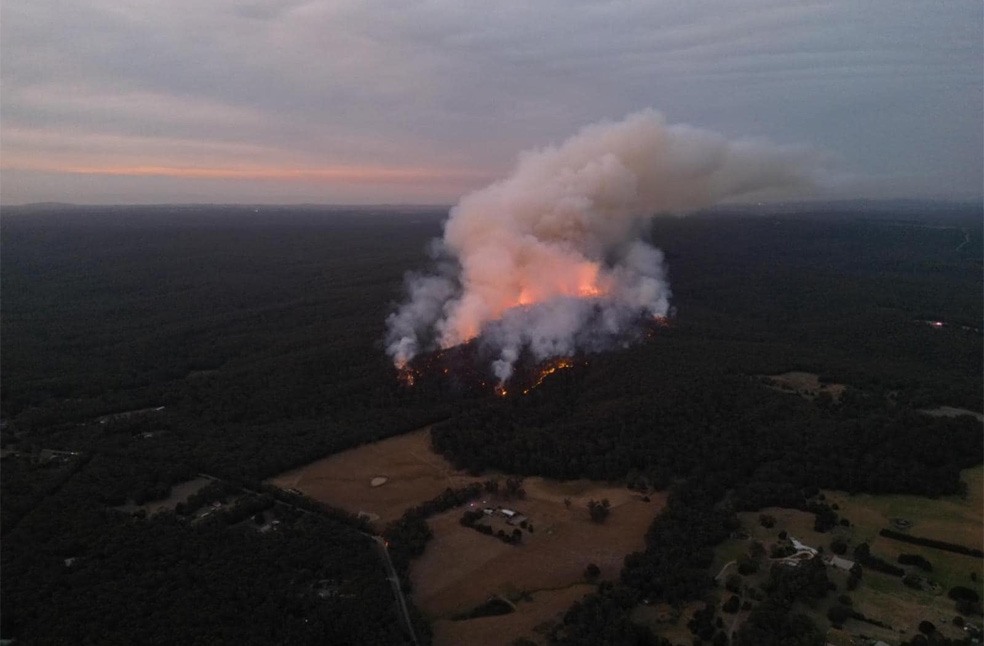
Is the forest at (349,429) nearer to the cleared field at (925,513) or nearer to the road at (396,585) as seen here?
the road at (396,585)

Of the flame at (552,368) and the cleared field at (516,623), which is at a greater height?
the flame at (552,368)

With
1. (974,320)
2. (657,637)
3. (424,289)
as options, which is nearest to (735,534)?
(657,637)

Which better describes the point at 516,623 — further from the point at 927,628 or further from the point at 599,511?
the point at 927,628

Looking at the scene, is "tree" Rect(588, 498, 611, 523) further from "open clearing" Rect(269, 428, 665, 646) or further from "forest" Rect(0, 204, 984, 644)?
"forest" Rect(0, 204, 984, 644)

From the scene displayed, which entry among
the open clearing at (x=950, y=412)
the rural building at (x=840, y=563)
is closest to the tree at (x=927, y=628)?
the rural building at (x=840, y=563)

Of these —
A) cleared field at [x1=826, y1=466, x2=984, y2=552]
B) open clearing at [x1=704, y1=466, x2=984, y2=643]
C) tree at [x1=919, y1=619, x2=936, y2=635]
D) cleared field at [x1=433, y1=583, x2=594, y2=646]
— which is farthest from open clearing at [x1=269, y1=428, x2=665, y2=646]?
tree at [x1=919, y1=619, x2=936, y2=635]
